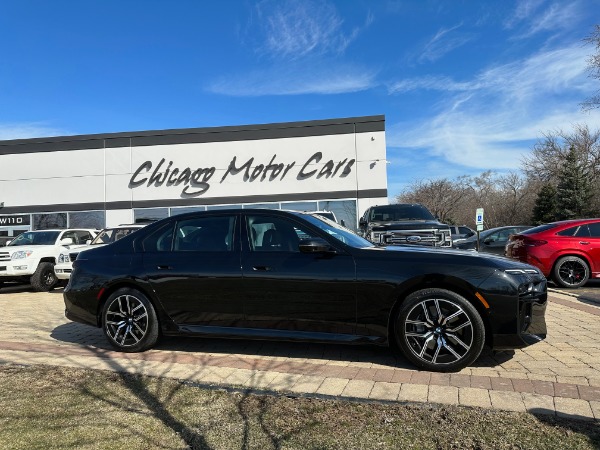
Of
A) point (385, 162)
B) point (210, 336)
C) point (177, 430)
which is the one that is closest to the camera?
point (177, 430)

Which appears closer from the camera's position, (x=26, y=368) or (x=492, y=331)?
(x=492, y=331)

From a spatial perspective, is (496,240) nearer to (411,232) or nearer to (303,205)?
(411,232)

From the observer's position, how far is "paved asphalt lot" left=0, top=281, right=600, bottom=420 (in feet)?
11.9

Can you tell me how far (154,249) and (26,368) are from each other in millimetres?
1649

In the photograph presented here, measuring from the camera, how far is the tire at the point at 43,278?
1129cm

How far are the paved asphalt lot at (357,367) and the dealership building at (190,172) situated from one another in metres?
14.9

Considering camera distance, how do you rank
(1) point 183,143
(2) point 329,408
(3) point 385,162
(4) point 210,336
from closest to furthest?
(2) point 329,408 < (4) point 210,336 < (3) point 385,162 < (1) point 183,143

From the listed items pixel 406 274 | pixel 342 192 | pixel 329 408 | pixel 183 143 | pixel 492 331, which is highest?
pixel 183 143

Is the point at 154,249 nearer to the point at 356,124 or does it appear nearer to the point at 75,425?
the point at 75,425

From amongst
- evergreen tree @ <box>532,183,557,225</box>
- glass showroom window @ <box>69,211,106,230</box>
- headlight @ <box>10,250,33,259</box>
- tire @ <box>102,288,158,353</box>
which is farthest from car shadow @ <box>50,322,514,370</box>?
evergreen tree @ <box>532,183,557,225</box>

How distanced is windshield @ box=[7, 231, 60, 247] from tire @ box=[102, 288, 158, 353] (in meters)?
8.30

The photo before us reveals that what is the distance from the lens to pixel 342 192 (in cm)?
2077

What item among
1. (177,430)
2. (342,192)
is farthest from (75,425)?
(342,192)

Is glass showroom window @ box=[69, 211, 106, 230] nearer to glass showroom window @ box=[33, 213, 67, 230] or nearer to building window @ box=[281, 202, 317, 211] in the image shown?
glass showroom window @ box=[33, 213, 67, 230]
